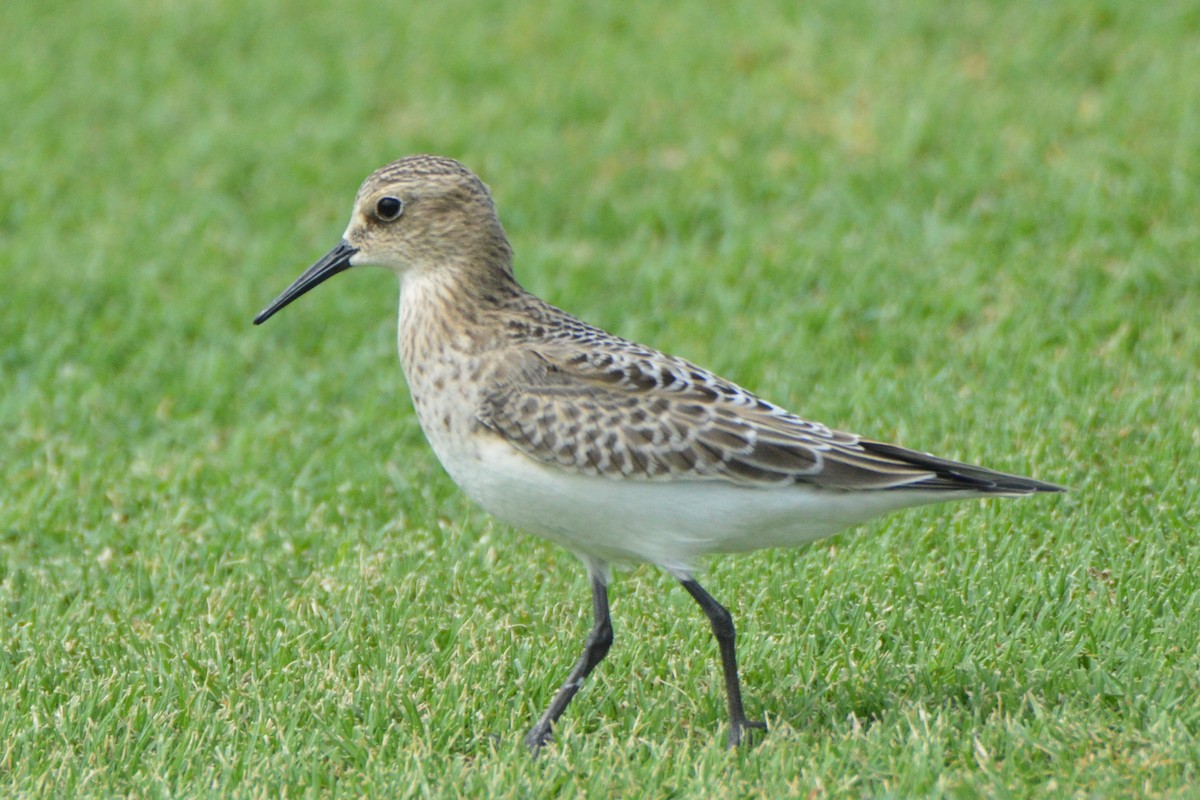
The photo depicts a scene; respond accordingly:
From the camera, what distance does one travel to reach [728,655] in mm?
5066

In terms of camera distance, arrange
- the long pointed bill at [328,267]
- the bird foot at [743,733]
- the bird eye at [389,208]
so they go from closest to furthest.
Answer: the bird foot at [743,733], the bird eye at [389,208], the long pointed bill at [328,267]

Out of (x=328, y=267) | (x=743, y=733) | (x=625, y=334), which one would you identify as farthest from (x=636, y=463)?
(x=625, y=334)

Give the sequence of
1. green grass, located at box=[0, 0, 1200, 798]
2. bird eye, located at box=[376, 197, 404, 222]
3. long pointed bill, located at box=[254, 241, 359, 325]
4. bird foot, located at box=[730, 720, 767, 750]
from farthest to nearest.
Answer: long pointed bill, located at box=[254, 241, 359, 325] < bird eye, located at box=[376, 197, 404, 222] < green grass, located at box=[0, 0, 1200, 798] < bird foot, located at box=[730, 720, 767, 750]

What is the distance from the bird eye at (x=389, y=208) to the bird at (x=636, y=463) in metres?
0.49

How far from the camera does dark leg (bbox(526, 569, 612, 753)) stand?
5.10m

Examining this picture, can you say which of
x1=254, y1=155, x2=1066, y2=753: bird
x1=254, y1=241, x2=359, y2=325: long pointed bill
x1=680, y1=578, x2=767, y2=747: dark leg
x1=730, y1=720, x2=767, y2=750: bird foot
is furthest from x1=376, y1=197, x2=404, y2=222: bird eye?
x1=730, y1=720, x2=767, y2=750: bird foot

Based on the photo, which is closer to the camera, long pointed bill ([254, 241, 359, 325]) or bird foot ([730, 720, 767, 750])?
bird foot ([730, 720, 767, 750])

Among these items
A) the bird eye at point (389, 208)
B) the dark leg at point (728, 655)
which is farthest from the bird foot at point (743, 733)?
the bird eye at point (389, 208)

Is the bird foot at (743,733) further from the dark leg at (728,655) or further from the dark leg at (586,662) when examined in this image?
the dark leg at (586,662)

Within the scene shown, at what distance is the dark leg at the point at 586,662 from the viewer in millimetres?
5102

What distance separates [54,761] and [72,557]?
190 cm

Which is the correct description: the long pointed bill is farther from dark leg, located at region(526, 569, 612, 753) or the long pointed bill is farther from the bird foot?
the bird foot

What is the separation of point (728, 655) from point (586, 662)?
52 cm

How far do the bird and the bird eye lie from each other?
19.4 inches
